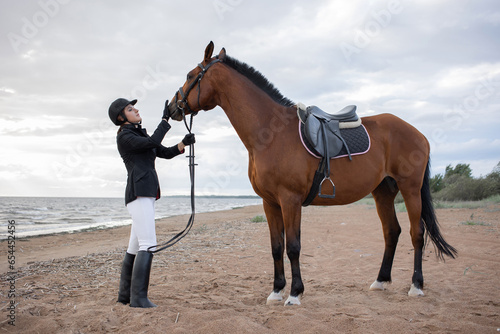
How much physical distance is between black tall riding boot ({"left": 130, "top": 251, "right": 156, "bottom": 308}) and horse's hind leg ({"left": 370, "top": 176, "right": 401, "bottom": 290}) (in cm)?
297

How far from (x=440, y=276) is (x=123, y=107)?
490cm

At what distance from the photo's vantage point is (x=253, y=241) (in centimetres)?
832

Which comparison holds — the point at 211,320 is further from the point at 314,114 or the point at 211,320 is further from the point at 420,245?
the point at 420,245

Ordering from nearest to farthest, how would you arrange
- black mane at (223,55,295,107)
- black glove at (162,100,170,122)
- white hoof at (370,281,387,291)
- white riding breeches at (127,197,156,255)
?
white riding breeches at (127,197,156,255), black glove at (162,100,170,122), black mane at (223,55,295,107), white hoof at (370,281,387,291)

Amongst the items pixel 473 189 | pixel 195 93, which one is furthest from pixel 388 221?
pixel 473 189

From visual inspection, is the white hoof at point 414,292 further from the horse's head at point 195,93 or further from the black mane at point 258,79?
the horse's head at point 195,93

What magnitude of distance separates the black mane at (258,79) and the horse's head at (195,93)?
17 cm

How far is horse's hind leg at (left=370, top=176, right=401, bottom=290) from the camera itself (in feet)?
14.2

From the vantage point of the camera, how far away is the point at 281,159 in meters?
3.55

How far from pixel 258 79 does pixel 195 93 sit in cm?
81

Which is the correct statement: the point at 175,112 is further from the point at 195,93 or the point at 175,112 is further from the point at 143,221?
the point at 143,221

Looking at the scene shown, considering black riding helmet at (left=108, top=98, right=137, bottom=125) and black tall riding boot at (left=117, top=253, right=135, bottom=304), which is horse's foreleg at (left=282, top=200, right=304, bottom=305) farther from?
black riding helmet at (left=108, top=98, right=137, bottom=125)

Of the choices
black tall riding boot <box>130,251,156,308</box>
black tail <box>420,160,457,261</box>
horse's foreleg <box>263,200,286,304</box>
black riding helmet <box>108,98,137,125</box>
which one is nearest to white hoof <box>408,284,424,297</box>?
black tail <box>420,160,457,261</box>

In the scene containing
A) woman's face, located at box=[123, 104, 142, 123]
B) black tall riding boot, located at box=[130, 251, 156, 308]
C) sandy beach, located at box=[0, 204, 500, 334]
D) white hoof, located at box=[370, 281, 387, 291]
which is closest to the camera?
sandy beach, located at box=[0, 204, 500, 334]
